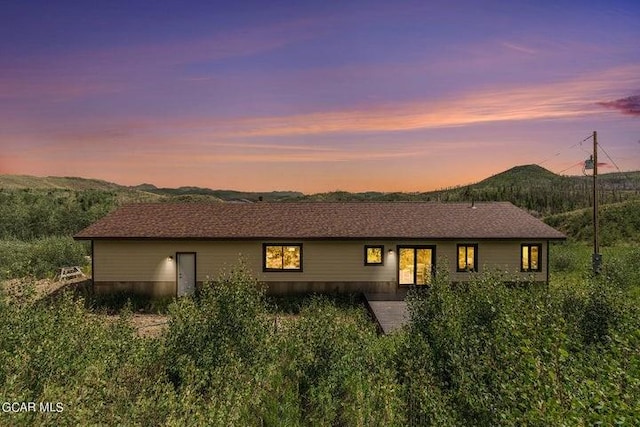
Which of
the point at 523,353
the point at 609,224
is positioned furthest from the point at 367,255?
the point at 609,224

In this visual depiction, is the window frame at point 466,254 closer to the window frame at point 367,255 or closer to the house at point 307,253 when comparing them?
the house at point 307,253

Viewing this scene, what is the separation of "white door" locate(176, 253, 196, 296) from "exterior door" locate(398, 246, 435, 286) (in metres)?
9.66

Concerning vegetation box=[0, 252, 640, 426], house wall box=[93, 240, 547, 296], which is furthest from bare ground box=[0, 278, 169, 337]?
house wall box=[93, 240, 547, 296]

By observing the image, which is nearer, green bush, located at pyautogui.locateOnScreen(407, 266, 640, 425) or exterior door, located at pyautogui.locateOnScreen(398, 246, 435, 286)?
green bush, located at pyautogui.locateOnScreen(407, 266, 640, 425)

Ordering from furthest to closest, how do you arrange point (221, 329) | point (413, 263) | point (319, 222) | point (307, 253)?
point (319, 222)
point (413, 263)
point (307, 253)
point (221, 329)

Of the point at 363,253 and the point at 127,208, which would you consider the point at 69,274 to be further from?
the point at 363,253

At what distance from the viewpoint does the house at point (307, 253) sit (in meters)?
18.7

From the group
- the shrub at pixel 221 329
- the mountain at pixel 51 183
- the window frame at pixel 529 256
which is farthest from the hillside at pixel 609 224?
the mountain at pixel 51 183

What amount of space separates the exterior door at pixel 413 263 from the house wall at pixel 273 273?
1.30 feet

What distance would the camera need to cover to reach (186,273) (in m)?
18.9

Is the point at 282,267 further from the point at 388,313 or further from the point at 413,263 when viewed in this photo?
the point at 413,263

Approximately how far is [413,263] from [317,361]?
1131 centimetres

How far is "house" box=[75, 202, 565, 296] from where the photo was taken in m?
18.7

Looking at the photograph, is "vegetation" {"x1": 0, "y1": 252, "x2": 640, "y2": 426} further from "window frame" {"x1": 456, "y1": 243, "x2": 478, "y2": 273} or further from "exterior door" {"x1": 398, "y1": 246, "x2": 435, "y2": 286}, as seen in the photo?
"exterior door" {"x1": 398, "y1": 246, "x2": 435, "y2": 286}
